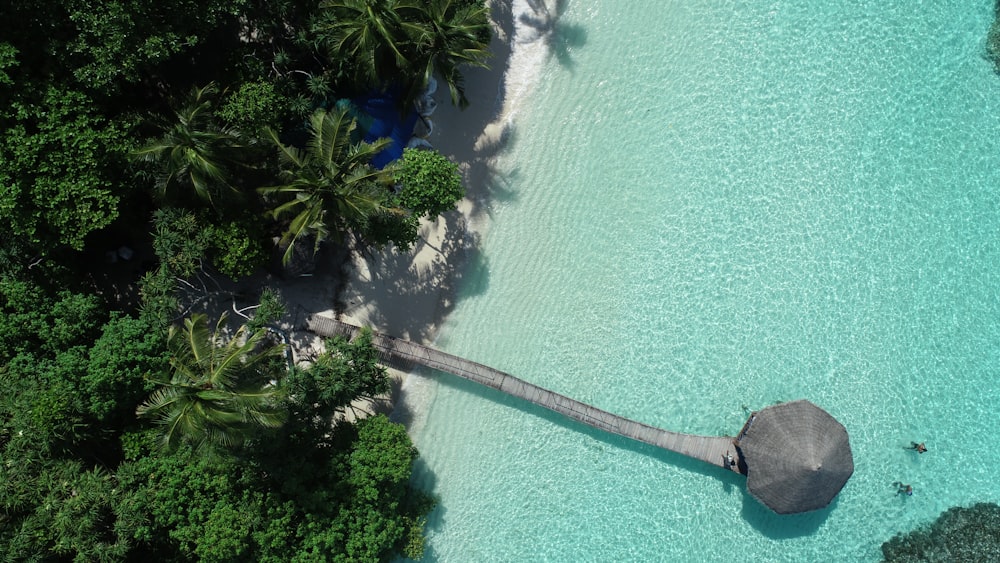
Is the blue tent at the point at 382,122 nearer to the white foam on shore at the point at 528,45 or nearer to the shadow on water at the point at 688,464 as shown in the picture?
the white foam on shore at the point at 528,45

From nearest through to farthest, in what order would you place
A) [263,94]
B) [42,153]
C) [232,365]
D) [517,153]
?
1. [232,365]
2. [42,153]
3. [263,94]
4. [517,153]

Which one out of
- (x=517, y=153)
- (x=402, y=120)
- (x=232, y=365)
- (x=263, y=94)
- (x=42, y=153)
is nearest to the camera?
(x=232, y=365)

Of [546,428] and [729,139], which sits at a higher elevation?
[729,139]

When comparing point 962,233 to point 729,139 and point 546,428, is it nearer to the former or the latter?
point 729,139

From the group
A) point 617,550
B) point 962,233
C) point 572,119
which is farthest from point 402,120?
point 962,233

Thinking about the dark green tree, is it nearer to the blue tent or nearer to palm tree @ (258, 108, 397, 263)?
palm tree @ (258, 108, 397, 263)

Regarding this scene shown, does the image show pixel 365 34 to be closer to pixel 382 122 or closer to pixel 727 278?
pixel 382 122

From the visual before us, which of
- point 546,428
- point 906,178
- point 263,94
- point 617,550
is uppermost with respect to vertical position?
point 906,178
